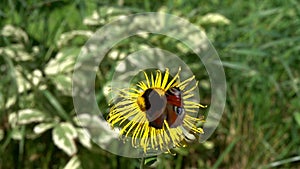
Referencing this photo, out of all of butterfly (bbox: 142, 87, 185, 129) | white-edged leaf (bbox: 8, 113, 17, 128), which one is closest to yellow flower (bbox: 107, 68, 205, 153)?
butterfly (bbox: 142, 87, 185, 129)

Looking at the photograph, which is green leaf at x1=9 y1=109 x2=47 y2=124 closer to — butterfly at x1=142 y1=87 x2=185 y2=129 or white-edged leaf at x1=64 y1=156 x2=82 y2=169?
white-edged leaf at x1=64 y1=156 x2=82 y2=169

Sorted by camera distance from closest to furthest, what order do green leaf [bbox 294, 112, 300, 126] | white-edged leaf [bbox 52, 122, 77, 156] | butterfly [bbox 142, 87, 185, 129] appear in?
1. butterfly [bbox 142, 87, 185, 129]
2. white-edged leaf [bbox 52, 122, 77, 156]
3. green leaf [bbox 294, 112, 300, 126]

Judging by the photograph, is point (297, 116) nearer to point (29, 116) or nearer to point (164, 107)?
point (29, 116)

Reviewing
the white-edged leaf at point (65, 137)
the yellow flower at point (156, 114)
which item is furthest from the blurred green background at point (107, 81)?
the yellow flower at point (156, 114)

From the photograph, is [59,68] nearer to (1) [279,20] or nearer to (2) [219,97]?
(2) [219,97]

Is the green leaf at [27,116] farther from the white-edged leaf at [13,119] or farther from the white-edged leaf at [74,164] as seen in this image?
the white-edged leaf at [74,164]

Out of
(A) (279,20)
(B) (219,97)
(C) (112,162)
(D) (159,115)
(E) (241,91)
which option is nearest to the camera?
(D) (159,115)

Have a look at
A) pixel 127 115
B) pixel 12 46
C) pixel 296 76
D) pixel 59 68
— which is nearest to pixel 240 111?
pixel 296 76
